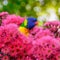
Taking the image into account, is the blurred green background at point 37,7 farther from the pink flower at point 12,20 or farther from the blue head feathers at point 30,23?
the pink flower at point 12,20

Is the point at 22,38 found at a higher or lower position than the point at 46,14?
higher

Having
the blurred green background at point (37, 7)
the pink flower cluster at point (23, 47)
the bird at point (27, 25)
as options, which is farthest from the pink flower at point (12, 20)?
the blurred green background at point (37, 7)

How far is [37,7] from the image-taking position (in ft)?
30.1

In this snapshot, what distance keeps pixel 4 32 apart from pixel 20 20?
719 mm

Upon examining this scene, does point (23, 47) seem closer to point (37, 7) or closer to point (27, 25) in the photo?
point (27, 25)

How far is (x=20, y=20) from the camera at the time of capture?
352 centimetres

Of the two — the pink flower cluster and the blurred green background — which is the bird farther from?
the blurred green background

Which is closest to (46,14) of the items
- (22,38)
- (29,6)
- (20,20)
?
(29,6)

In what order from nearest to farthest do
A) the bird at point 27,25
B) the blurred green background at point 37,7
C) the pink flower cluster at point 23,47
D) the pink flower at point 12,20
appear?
the pink flower cluster at point 23,47
the pink flower at point 12,20
the bird at point 27,25
the blurred green background at point 37,7

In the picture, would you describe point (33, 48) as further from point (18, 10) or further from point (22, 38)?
point (18, 10)

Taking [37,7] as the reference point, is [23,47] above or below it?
above

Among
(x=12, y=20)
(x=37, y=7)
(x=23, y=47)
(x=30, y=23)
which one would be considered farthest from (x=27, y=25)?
(x=37, y=7)

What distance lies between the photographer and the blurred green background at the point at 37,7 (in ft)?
28.8

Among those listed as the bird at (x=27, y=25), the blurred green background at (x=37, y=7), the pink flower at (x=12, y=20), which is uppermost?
the pink flower at (x=12, y=20)
